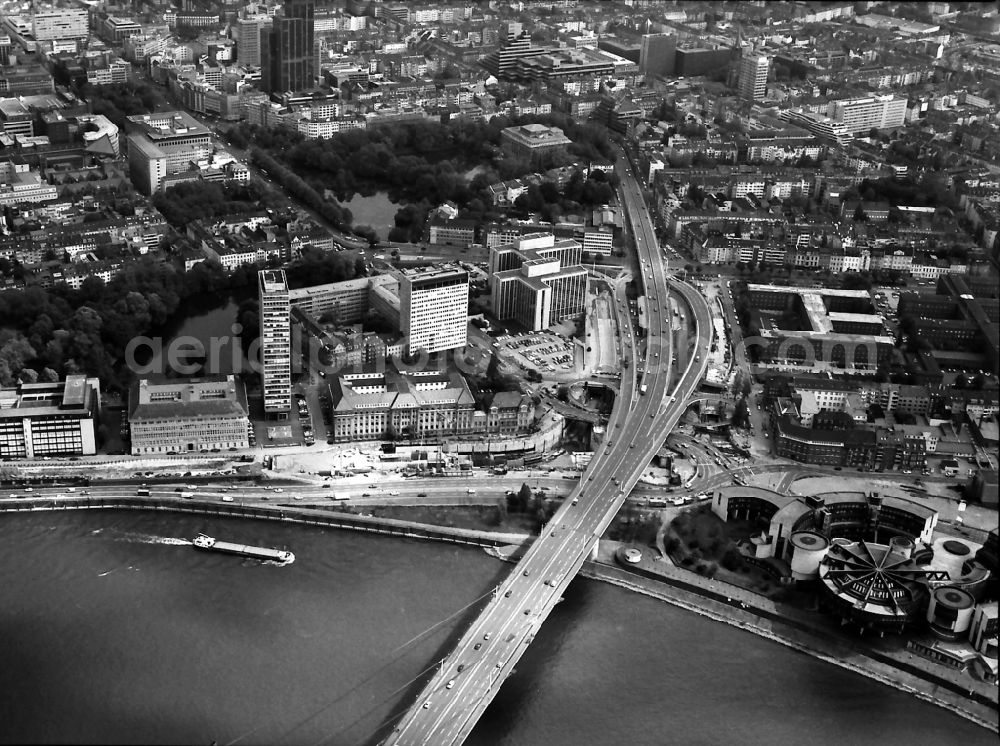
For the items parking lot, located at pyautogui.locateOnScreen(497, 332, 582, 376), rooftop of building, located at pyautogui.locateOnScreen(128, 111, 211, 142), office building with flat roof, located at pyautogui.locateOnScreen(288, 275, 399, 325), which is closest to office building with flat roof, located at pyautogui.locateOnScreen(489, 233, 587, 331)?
parking lot, located at pyautogui.locateOnScreen(497, 332, 582, 376)

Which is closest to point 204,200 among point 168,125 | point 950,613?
point 168,125

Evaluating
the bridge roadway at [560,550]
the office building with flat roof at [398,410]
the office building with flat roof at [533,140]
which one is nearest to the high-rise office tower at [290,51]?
the office building with flat roof at [533,140]

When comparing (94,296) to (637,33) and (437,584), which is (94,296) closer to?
(437,584)

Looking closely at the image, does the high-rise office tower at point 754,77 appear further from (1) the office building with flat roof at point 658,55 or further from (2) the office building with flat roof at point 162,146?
(2) the office building with flat roof at point 162,146

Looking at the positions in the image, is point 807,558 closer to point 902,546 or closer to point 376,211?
point 902,546

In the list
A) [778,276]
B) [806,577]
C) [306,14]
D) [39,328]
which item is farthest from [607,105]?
[806,577]

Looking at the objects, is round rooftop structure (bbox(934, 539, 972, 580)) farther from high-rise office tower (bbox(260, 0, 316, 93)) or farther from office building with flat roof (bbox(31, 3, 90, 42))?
office building with flat roof (bbox(31, 3, 90, 42))
